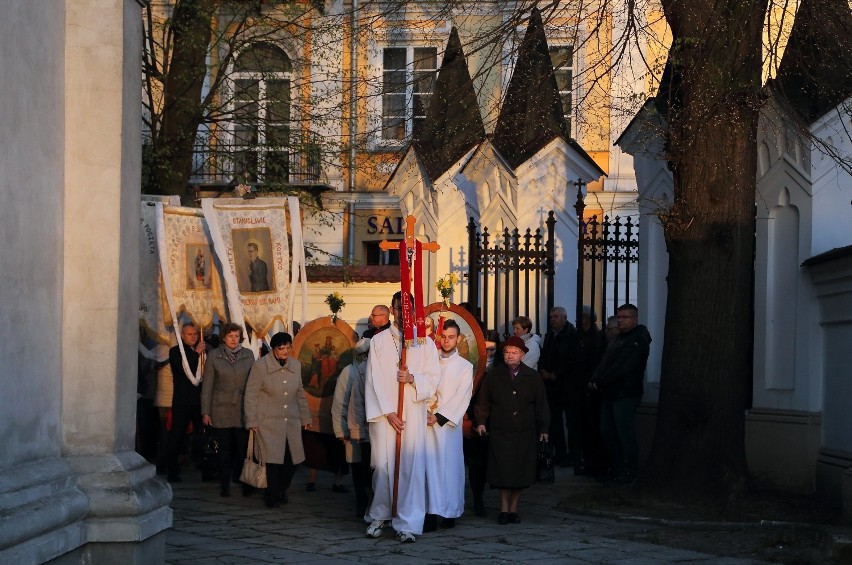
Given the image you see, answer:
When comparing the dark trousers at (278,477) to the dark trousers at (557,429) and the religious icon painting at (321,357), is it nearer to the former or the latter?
the religious icon painting at (321,357)

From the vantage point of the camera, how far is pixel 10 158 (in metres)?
7.31

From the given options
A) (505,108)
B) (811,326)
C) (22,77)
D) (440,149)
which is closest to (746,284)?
(811,326)

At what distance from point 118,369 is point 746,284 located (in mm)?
6034

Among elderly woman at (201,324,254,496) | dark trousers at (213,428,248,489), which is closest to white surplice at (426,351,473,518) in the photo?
elderly woman at (201,324,254,496)

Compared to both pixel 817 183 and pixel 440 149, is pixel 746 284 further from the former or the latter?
pixel 440 149

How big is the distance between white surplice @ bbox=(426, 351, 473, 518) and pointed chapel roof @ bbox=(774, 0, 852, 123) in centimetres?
384

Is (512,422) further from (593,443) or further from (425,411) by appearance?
(593,443)

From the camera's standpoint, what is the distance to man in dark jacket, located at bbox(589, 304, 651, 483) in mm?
14625

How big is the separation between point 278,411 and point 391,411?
214 cm

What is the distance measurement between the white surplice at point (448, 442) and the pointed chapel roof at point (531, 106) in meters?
3.23

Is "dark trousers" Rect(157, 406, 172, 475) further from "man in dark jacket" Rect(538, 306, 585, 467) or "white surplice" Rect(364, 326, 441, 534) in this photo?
"white surplice" Rect(364, 326, 441, 534)

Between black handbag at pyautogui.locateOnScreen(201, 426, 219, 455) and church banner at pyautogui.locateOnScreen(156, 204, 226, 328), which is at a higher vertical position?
church banner at pyautogui.locateOnScreen(156, 204, 226, 328)

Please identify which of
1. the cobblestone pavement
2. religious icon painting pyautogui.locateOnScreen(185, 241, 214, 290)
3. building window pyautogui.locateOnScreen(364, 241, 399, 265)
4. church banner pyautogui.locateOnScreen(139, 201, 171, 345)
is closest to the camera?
the cobblestone pavement

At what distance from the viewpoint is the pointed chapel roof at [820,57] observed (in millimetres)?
12617
